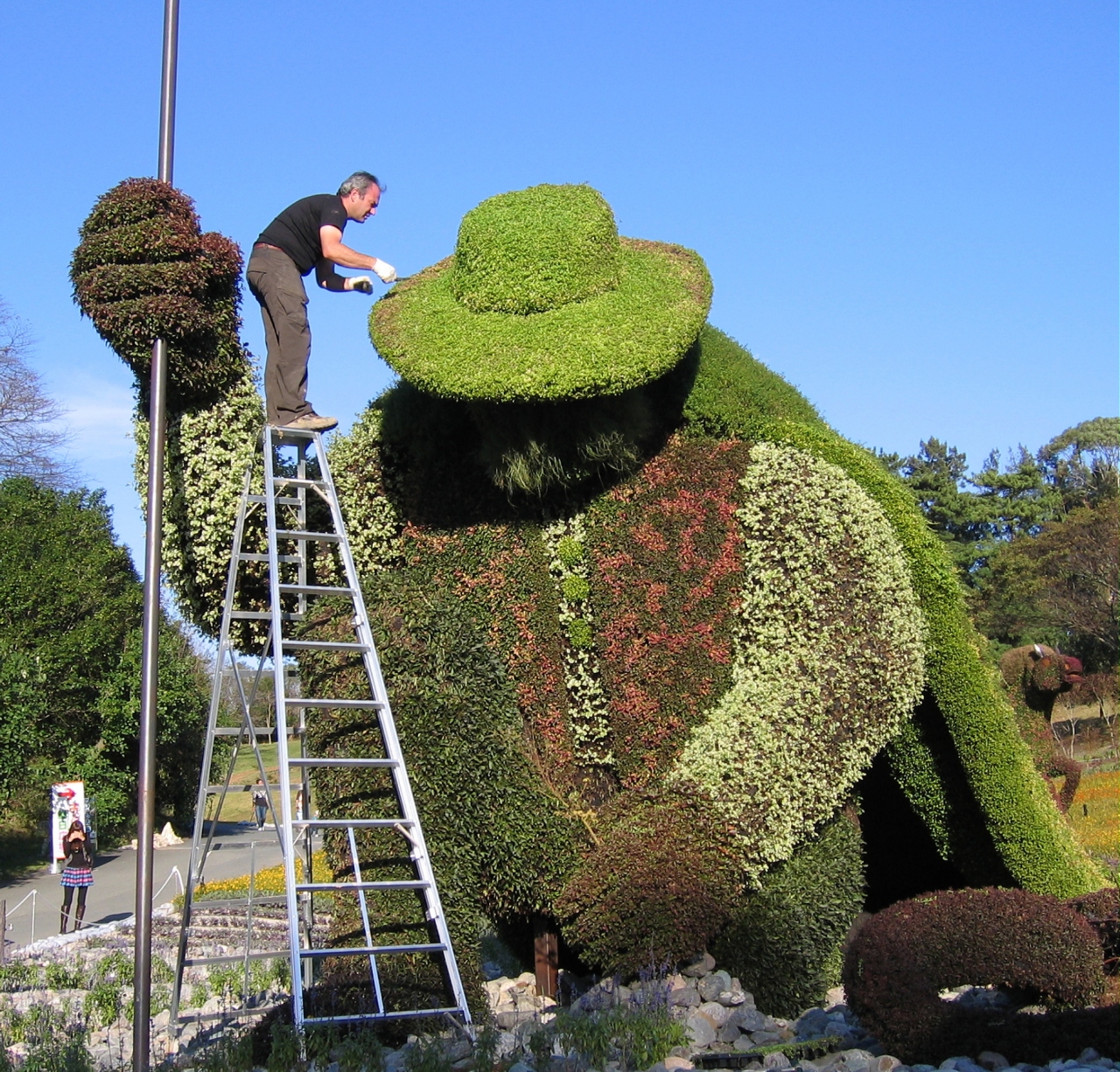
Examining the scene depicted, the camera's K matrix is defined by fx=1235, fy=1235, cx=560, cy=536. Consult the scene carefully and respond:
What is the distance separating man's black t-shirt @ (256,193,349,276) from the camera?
6.83 m

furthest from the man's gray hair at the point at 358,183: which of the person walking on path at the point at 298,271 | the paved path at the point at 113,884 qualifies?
the paved path at the point at 113,884

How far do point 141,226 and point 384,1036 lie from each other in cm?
408

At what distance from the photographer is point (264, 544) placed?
711 cm

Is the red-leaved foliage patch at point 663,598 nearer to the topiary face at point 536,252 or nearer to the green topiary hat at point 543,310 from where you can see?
the green topiary hat at point 543,310

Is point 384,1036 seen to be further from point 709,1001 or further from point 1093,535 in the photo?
point 1093,535

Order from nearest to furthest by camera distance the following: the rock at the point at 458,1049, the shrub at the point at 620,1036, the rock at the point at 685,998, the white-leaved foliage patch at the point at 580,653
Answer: the rock at the point at 458,1049
the shrub at the point at 620,1036
the rock at the point at 685,998
the white-leaved foliage patch at the point at 580,653

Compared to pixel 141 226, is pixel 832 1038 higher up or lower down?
lower down

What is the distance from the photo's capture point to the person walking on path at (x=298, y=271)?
264 inches

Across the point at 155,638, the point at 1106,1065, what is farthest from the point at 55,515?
the point at 1106,1065

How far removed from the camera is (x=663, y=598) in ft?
22.5

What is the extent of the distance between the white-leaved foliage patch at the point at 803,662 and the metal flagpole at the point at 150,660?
2.77m

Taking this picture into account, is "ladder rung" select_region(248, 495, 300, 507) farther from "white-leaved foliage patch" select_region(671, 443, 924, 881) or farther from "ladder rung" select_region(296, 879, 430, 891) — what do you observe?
"white-leaved foliage patch" select_region(671, 443, 924, 881)

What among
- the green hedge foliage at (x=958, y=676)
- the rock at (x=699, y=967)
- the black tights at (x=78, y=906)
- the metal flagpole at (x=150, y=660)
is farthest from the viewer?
A: the black tights at (x=78, y=906)

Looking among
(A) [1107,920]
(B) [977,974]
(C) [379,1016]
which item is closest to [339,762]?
(C) [379,1016]
